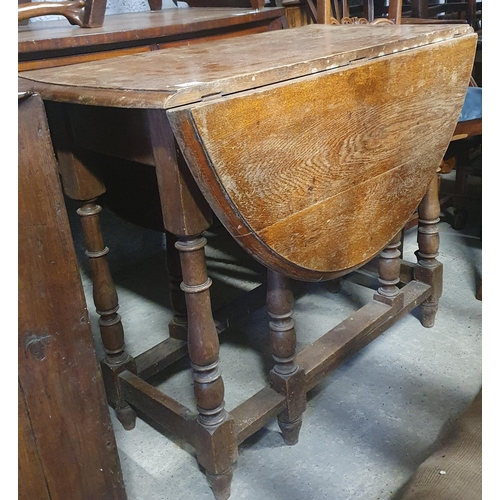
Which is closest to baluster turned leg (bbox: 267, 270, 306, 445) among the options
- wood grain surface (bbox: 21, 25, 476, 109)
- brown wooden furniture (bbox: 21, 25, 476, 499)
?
brown wooden furniture (bbox: 21, 25, 476, 499)

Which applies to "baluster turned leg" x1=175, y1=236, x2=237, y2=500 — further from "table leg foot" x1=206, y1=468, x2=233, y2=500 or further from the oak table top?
the oak table top

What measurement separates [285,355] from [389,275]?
0.52 m

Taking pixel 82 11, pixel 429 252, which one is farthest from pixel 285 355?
pixel 82 11

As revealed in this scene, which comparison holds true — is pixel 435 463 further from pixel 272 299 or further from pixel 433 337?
pixel 433 337

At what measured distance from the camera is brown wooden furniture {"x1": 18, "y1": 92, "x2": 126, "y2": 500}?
75 centimetres

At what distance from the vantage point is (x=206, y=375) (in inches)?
45.8

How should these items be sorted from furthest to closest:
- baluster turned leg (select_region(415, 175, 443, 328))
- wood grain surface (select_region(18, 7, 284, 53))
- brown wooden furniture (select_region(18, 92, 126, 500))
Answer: baluster turned leg (select_region(415, 175, 443, 328)) → wood grain surface (select_region(18, 7, 284, 53)) → brown wooden furniture (select_region(18, 92, 126, 500))

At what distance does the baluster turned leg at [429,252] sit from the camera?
69.4 inches

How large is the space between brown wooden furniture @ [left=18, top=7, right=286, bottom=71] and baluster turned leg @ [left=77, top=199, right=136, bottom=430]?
46 cm

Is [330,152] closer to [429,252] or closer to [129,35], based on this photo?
[129,35]

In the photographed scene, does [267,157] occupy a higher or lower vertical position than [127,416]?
higher

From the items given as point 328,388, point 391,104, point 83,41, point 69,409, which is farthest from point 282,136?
point 328,388

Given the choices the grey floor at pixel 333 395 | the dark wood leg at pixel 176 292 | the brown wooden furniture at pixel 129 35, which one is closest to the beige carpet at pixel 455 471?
the grey floor at pixel 333 395

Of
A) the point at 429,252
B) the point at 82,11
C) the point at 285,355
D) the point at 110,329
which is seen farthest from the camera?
the point at 429,252
